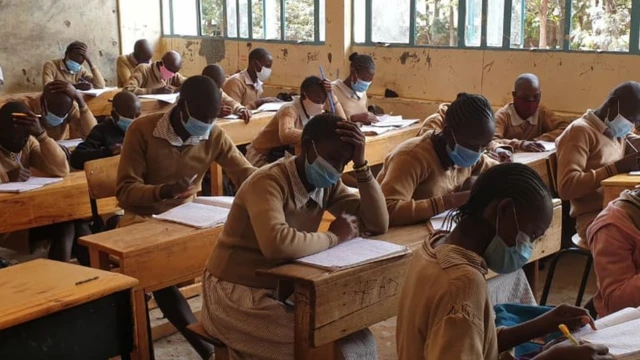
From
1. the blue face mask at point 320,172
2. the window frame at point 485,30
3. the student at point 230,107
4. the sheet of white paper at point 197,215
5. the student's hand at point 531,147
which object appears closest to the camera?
the blue face mask at point 320,172

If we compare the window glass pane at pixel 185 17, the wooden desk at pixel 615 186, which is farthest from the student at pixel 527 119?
the window glass pane at pixel 185 17

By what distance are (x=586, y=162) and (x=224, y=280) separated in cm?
225

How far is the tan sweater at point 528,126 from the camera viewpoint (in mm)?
5441

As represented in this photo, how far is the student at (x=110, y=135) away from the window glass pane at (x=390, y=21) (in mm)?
3455

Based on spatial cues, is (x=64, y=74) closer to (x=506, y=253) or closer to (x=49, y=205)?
(x=49, y=205)

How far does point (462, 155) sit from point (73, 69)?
20.5 feet

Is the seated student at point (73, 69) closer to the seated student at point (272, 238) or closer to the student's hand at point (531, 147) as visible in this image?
the student's hand at point (531, 147)

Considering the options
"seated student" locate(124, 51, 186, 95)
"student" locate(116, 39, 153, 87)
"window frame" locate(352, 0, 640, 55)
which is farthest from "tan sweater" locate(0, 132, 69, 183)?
"student" locate(116, 39, 153, 87)

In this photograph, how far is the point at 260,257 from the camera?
2625 mm

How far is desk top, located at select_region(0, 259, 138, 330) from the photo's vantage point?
6.88 ft

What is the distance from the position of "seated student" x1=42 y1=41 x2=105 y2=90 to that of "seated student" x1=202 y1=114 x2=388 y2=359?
597cm

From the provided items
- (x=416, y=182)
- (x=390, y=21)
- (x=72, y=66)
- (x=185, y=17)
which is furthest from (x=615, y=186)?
(x=185, y=17)

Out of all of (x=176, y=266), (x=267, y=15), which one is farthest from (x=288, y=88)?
(x=176, y=266)

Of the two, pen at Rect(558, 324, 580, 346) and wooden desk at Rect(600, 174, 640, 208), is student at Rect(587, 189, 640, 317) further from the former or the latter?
wooden desk at Rect(600, 174, 640, 208)
